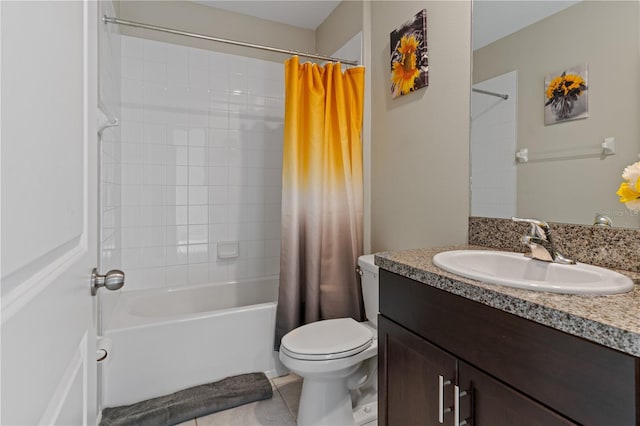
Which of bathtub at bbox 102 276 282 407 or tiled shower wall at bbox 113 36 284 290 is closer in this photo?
bathtub at bbox 102 276 282 407

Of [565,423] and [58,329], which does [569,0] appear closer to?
[565,423]

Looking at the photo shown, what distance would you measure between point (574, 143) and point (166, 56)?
8.20ft

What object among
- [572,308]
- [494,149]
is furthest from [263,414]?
[494,149]

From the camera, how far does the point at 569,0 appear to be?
1116 mm

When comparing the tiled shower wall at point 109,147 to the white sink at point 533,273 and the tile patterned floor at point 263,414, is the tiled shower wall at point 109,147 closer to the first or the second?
the tile patterned floor at point 263,414

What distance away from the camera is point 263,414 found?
5.53 feet

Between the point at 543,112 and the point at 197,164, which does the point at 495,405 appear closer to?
the point at 543,112

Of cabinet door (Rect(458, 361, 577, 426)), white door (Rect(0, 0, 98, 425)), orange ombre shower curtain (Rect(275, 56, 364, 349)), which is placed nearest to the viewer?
white door (Rect(0, 0, 98, 425))

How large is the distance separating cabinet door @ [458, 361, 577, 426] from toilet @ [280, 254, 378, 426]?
714 millimetres

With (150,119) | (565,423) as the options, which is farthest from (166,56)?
(565,423)

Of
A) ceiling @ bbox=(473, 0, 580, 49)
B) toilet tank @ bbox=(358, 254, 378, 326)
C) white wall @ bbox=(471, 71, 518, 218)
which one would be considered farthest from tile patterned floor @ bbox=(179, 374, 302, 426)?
ceiling @ bbox=(473, 0, 580, 49)

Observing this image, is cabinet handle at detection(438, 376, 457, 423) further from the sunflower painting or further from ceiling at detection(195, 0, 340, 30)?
ceiling at detection(195, 0, 340, 30)

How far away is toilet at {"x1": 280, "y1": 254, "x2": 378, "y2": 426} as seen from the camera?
4.79ft

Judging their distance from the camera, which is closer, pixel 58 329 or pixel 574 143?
pixel 58 329
